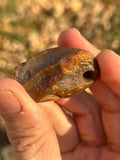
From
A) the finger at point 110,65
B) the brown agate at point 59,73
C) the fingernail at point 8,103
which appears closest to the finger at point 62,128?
the brown agate at point 59,73

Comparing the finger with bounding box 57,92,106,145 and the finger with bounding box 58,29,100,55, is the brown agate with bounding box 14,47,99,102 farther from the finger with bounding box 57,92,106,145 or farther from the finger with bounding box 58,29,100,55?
the finger with bounding box 57,92,106,145

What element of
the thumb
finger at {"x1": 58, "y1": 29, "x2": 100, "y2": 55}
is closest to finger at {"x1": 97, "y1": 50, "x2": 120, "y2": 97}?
finger at {"x1": 58, "y1": 29, "x2": 100, "y2": 55}

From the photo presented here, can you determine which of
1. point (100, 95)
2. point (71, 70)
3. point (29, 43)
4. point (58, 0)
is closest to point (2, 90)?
point (71, 70)

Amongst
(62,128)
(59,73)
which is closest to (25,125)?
(59,73)

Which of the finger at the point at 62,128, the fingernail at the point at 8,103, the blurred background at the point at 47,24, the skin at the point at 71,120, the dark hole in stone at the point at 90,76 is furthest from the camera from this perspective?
the blurred background at the point at 47,24

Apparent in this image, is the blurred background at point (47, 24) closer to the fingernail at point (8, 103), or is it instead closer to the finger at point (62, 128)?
the finger at point (62, 128)

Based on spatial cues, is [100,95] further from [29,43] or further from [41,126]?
[29,43]
